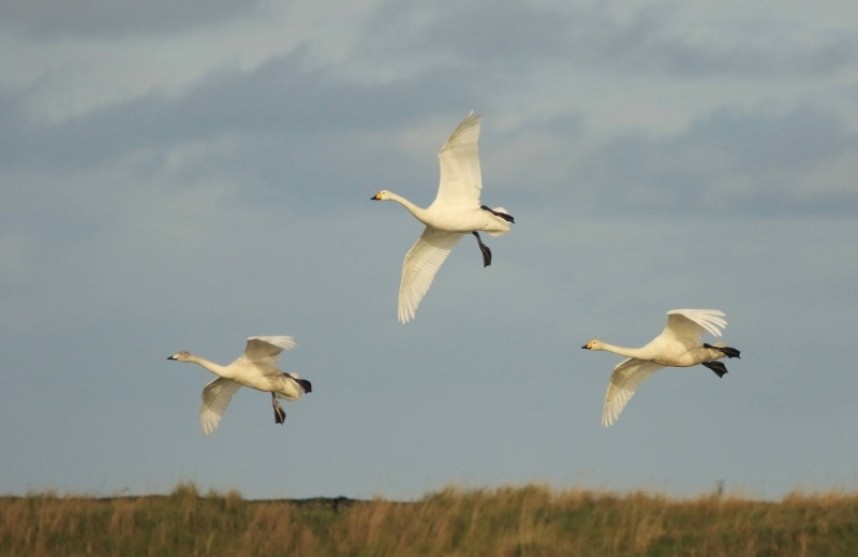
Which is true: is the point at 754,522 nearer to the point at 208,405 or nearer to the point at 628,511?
the point at 628,511

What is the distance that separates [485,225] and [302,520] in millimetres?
8163

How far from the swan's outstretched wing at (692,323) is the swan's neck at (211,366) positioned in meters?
7.33

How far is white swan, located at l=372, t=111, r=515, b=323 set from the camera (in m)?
28.1

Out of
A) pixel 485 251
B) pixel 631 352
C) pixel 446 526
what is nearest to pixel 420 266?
pixel 485 251

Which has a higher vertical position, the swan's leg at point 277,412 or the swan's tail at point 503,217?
the swan's tail at point 503,217

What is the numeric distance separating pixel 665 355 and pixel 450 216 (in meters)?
4.44

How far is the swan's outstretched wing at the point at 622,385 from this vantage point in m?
28.8

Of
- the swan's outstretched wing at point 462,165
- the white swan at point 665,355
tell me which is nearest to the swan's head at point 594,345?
the white swan at point 665,355

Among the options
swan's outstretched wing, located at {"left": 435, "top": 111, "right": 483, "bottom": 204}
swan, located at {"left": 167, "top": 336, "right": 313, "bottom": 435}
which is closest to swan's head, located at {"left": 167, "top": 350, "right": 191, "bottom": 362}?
swan, located at {"left": 167, "top": 336, "right": 313, "bottom": 435}

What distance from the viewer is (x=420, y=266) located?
3073 centimetres

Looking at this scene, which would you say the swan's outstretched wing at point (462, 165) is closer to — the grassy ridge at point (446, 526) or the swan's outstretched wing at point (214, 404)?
the swan's outstretched wing at point (214, 404)

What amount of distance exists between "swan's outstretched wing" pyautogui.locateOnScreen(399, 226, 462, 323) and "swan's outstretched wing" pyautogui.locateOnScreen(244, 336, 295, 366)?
9.86ft

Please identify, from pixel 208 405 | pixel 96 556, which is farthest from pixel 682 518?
pixel 208 405

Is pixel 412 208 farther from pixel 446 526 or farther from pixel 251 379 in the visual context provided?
pixel 446 526
